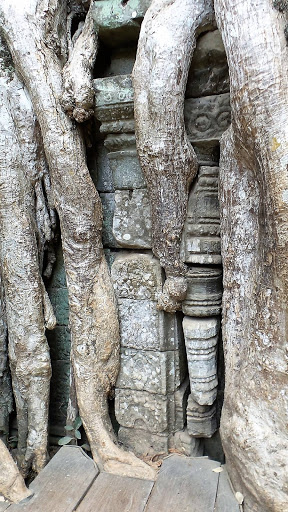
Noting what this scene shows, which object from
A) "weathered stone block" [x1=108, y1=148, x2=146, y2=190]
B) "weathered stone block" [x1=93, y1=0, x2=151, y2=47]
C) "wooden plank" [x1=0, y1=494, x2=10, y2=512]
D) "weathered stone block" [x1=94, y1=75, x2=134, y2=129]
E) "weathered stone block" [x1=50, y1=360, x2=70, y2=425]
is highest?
"weathered stone block" [x1=93, y1=0, x2=151, y2=47]

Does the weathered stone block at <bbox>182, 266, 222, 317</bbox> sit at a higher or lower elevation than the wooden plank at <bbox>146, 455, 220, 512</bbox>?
higher

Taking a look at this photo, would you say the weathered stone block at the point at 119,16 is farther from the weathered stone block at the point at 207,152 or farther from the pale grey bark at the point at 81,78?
the weathered stone block at the point at 207,152

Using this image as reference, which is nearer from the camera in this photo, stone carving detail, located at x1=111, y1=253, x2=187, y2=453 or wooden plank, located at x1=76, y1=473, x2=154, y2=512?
wooden plank, located at x1=76, y1=473, x2=154, y2=512

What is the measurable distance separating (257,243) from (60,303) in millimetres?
1256

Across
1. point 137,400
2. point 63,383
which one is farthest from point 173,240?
point 63,383

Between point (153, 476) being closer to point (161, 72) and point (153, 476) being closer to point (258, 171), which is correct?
point (258, 171)

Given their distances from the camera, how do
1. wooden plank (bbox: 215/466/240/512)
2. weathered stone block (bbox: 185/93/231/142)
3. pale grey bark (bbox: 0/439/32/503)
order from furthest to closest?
weathered stone block (bbox: 185/93/231/142) → pale grey bark (bbox: 0/439/32/503) → wooden plank (bbox: 215/466/240/512)

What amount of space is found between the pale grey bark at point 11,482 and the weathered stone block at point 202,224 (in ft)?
3.96

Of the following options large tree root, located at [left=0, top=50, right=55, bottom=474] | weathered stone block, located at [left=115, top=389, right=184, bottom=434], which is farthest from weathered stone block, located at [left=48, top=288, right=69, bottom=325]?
weathered stone block, located at [left=115, top=389, right=184, bottom=434]

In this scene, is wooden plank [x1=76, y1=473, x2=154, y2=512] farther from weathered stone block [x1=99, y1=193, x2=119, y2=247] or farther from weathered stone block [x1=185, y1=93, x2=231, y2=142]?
weathered stone block [x1=185, y1=93, x2=231, y2=142]

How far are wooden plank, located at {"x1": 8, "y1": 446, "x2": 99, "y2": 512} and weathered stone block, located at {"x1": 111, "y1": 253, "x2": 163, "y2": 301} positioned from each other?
2.60ft

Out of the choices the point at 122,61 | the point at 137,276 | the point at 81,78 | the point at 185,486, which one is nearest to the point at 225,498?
the point at 185,486

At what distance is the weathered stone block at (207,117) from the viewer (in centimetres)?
178

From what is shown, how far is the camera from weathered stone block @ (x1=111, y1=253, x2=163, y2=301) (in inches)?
76.4
